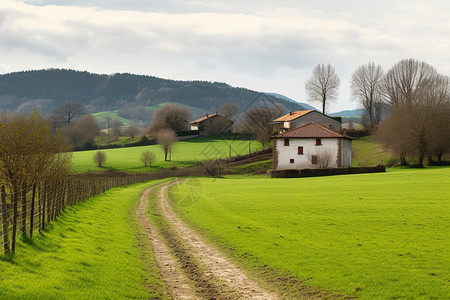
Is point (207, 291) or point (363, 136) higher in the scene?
point (363, 136)

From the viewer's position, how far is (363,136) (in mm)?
131000

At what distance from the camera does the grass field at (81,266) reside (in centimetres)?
1105

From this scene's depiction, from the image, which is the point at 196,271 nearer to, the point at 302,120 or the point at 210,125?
the point at 302,120

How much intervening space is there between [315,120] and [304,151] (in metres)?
37.9

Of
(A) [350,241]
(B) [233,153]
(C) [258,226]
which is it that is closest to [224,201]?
(C) [258,226]

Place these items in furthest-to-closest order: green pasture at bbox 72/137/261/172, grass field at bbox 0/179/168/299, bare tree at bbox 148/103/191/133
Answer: bare tree at bbox 148/103/191/133 → green pasture at bbox 72/137/261/172 → grass field at bbox 0/179/168/299

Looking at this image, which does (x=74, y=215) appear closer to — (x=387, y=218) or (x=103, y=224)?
(x=103, y=224)

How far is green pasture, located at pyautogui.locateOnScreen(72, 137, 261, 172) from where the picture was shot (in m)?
109

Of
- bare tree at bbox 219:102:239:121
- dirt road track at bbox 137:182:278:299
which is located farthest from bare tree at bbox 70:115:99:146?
dirt road track at bbox 137:182:278:299

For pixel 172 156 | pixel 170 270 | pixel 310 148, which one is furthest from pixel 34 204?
pixel 172 156

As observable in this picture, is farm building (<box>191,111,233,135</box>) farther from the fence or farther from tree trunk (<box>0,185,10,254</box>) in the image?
tree trunk (<box>0,185,10,254</box>)

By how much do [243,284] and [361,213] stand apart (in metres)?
13.8

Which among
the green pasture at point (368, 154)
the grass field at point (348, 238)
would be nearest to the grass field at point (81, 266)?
the grass field at point (348, 238)

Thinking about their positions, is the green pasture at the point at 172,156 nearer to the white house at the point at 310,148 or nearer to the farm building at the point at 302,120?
the farm building at the point at 302,120
